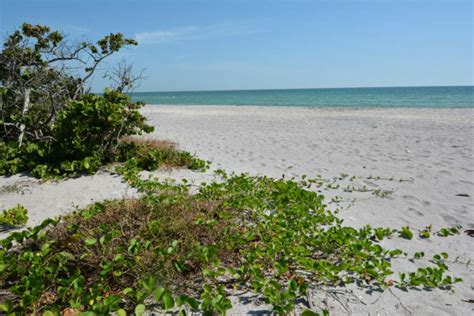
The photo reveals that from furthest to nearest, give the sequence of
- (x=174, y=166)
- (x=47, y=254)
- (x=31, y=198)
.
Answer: (x=174, y=166) → (x=31, y=198) → (x=47, y=254)

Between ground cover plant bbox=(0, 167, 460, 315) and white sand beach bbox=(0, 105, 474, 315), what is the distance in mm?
175

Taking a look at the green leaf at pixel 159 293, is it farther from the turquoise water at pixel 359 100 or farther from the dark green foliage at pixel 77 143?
the turquoise water at pixel 359 100

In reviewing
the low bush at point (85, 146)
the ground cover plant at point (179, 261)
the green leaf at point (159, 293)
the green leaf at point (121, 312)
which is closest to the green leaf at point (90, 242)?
the ground cover plant at point (179, 261)

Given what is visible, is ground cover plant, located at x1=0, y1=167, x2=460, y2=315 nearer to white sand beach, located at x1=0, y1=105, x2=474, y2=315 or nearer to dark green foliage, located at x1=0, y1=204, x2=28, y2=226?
white sand beach, located at x1=0, y1=105, x2=474, y2=315

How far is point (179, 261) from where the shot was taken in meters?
2.61

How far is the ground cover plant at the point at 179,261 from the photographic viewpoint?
237 centimetres

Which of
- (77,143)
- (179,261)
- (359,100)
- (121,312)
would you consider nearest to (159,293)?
(121,312)

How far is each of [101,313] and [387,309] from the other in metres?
2.08

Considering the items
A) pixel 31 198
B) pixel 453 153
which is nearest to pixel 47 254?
pixel 31 198

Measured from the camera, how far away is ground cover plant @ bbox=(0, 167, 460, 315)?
2367 millimetres

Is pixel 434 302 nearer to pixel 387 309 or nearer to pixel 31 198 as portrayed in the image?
pixel 387 309

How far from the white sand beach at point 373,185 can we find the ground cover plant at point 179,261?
18 centimetres

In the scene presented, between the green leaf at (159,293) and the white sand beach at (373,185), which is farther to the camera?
the white sand beach at (373,185)

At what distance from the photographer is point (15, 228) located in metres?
3.85
